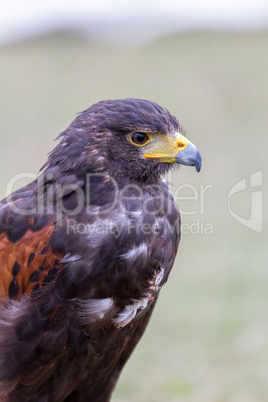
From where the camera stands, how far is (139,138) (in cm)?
374

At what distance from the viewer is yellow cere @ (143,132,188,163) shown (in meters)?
3.79

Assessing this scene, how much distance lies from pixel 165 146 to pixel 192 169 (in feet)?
24.4

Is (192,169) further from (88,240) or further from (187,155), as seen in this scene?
(88,240)

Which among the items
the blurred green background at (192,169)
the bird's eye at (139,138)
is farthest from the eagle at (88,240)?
the blurred green background at (192,169)

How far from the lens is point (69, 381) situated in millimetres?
4086

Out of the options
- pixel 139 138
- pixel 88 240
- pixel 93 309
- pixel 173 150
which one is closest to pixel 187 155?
pixel 173 150

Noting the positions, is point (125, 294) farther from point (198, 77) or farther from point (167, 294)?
point (198, 77)

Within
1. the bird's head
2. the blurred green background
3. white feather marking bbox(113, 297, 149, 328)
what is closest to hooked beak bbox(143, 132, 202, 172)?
the bird's head

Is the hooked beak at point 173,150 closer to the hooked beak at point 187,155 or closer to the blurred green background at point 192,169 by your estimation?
the hooked beak at point 187,155

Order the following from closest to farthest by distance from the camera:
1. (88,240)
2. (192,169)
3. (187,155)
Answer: (88,240), (187,155), (192,169)

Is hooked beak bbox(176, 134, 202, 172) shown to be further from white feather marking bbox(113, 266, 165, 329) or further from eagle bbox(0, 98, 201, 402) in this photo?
white feather marking bbox(113, 266, 165, 329)

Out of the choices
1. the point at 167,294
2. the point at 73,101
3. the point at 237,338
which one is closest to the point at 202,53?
the point at 73,101

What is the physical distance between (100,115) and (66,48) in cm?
1594

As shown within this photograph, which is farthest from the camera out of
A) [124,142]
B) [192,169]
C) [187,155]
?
[192,169]
